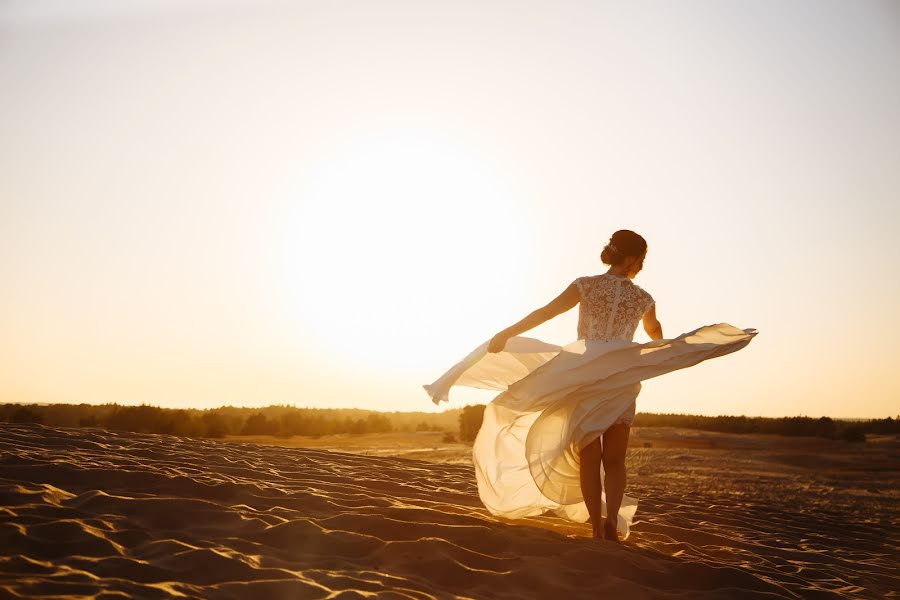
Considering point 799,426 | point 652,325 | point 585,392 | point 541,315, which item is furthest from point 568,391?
point 799,426

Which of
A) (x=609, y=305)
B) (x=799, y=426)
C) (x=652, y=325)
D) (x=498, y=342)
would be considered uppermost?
(x=609, y=305)

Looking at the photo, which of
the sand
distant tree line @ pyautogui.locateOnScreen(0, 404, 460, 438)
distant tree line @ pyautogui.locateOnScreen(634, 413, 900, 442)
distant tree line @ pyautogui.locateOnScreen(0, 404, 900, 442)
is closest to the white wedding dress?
the sand

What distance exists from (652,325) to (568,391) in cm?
110

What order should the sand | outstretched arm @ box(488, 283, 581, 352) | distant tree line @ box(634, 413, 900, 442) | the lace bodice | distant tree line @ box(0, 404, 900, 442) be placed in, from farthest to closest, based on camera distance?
distant tree line @ box(634, 413, 900, 442)
distant tree line @ box(0, 404, 900, 442)
outstretched arm @ box(488, 283, 581, 352)
the lace bodice
the sand

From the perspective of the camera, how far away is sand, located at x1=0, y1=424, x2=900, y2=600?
4.09m

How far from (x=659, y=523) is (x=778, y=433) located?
20830mm

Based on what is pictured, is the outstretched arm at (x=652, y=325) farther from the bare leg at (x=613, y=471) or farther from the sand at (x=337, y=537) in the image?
the sand at (x=337, y=537)

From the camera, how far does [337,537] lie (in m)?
5.13

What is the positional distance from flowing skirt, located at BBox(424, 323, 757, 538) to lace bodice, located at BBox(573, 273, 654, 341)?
0.50ft

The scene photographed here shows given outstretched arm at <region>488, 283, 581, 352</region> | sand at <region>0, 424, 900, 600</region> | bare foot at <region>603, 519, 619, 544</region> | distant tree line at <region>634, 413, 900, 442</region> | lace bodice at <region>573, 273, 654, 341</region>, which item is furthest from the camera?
distant tree line at <region>634, 413, 900, 442</region>

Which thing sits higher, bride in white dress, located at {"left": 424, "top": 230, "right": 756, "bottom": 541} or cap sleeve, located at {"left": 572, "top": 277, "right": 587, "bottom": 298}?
cap sleeve, located at {"left": 572, "top": 277, "right": 587, "bottom": 298}

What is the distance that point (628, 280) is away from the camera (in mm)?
6281

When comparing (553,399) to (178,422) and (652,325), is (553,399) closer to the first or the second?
(652,325)

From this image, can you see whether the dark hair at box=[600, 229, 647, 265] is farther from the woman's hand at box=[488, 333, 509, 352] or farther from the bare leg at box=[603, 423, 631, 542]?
the bare leg at box=[603, 423, 631, 542]
